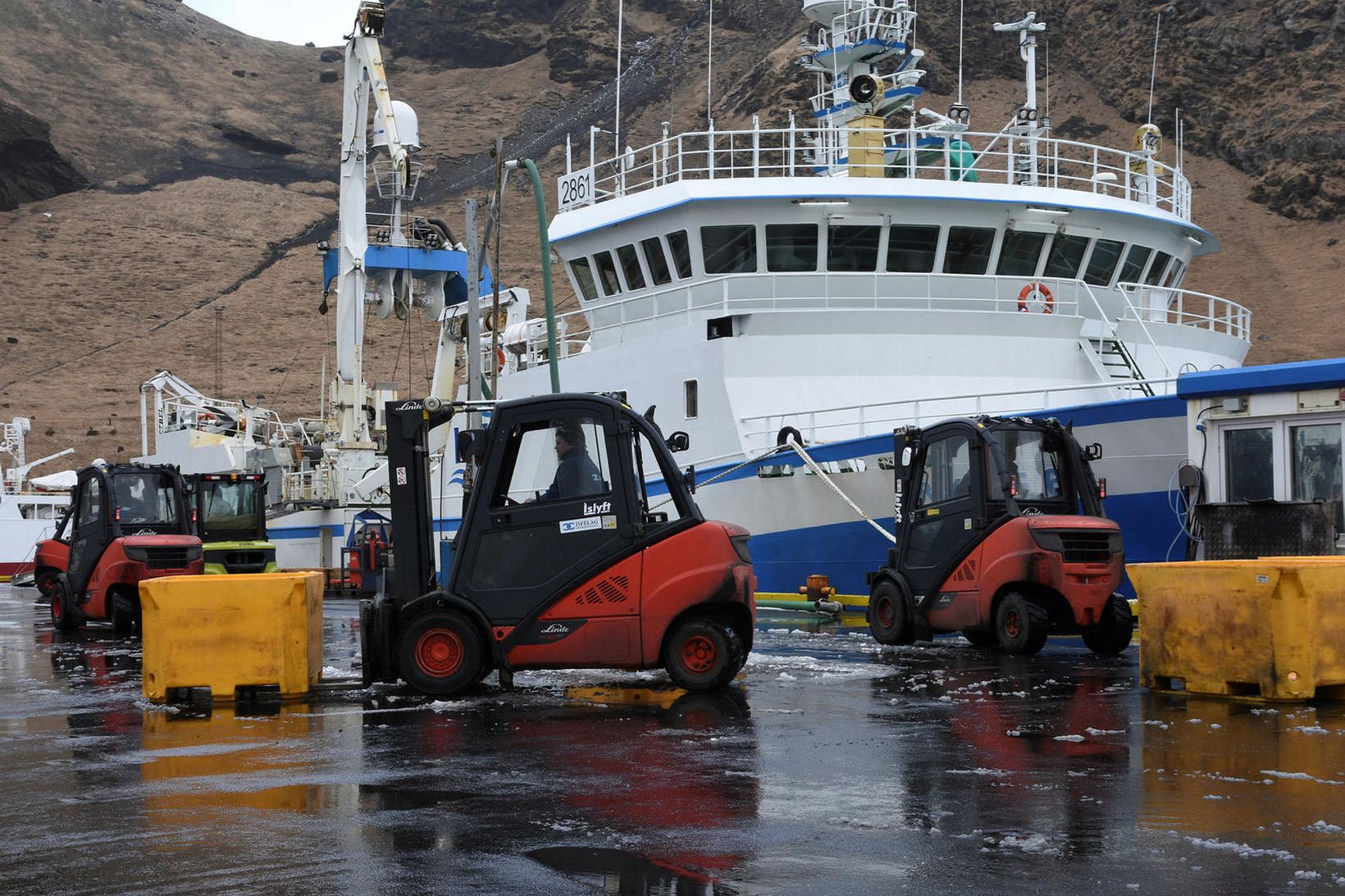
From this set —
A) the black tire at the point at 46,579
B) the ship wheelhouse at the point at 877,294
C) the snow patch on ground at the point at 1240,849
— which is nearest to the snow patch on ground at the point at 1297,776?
the snow patch on ground at the point at 1240,849

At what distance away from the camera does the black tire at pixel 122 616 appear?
1812 cm

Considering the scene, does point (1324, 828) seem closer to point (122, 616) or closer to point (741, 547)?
point (741, 547)

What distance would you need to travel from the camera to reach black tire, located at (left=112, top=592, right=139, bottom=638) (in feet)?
59.5

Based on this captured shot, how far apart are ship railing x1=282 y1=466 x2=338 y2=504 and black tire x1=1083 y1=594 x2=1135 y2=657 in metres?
25.2

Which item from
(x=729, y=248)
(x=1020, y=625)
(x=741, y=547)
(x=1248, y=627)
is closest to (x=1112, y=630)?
(x=1020, y=625)

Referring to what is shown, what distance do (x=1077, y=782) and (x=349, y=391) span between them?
2907cm

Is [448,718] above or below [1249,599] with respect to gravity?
below

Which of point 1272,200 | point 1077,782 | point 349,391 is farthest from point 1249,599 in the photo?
point 1272,200

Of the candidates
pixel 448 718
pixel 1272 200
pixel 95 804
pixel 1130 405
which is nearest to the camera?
pixel 95 804

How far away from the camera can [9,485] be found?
5038cm

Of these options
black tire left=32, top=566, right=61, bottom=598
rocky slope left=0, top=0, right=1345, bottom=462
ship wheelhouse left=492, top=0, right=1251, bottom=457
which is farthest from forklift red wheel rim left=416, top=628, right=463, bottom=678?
rocky slope left=0, top=0, right=1345, bottom=462

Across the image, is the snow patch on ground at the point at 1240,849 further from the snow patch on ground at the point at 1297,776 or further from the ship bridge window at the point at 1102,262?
the ship bridge window at the point at 1102,262

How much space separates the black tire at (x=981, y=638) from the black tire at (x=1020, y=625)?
2.08 ft

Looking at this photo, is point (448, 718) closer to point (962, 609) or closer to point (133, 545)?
point (962, 609)
